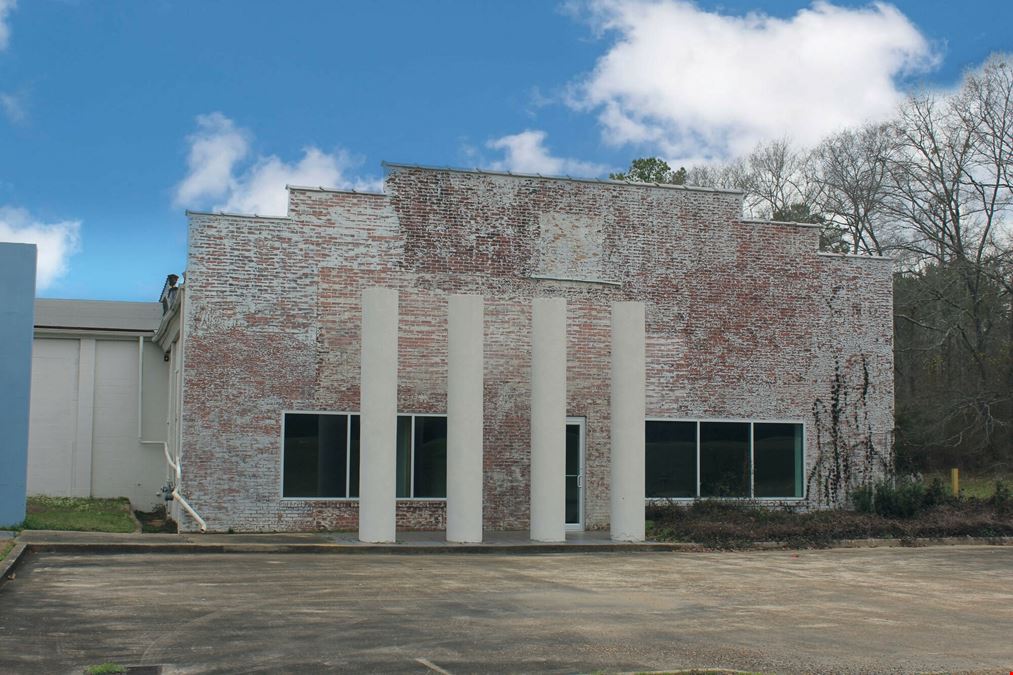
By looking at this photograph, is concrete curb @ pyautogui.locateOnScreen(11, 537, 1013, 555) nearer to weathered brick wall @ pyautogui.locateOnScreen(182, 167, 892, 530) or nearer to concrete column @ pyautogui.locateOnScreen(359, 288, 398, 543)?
concrete column @ pyautogui.locateOnScreen(359, 288, 398, 543)

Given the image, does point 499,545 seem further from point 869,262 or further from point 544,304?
point 869,262

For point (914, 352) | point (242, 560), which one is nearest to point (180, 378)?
point (242, 560)

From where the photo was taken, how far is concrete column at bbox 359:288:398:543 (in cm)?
1819

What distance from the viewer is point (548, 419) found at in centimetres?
1905

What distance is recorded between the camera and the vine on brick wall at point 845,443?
2300 centimetres

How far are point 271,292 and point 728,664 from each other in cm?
1285

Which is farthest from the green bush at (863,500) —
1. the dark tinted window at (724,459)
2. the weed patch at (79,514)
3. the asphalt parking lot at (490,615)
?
the weed patch at (79,514)

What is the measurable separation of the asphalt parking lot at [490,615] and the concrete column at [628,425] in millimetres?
2409

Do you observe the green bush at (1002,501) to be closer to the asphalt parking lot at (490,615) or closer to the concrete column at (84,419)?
the asphalt parking lot at (490,615)

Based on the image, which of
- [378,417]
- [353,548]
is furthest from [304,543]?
[378,417]

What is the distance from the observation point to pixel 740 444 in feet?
73.9

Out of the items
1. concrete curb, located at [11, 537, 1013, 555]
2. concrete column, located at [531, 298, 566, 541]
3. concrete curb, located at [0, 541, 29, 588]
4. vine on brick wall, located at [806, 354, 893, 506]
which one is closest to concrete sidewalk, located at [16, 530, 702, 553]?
concrete curb, located at [11, 537, 1013, 555]

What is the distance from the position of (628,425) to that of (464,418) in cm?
310

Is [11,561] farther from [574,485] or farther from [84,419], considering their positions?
[84,419]
